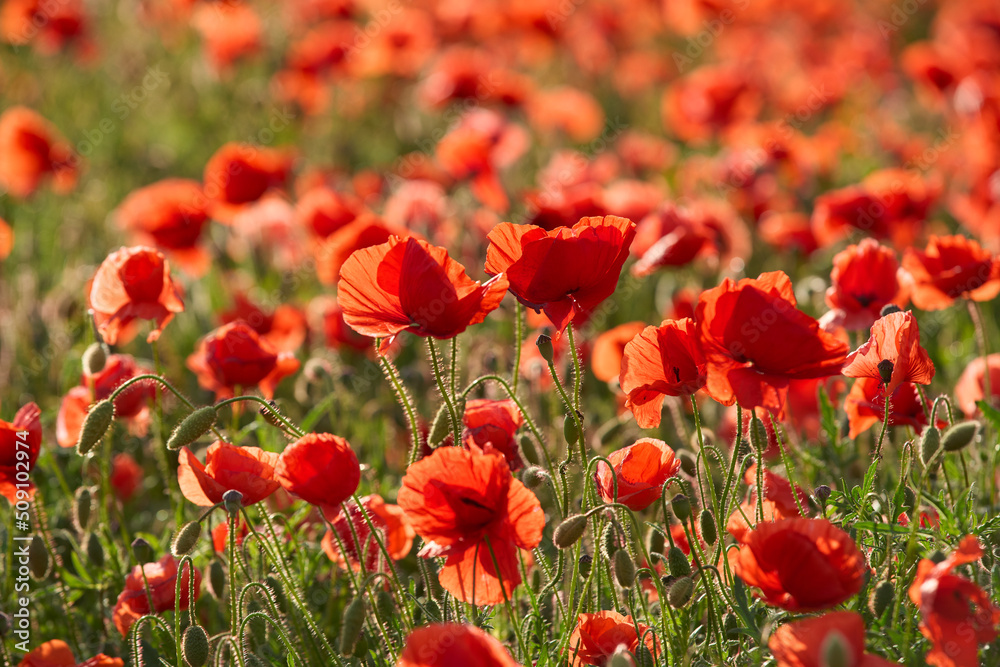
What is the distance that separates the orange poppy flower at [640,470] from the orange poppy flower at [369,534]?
43 centimetres

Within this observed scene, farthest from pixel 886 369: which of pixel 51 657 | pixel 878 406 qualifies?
pixel 51 657

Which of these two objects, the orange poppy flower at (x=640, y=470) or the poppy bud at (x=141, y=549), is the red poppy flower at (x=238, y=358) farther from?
the orange poppy flower at (x=640, y=470)

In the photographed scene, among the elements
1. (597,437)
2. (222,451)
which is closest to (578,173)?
(597,437)

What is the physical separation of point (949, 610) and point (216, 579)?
1348 millimetres

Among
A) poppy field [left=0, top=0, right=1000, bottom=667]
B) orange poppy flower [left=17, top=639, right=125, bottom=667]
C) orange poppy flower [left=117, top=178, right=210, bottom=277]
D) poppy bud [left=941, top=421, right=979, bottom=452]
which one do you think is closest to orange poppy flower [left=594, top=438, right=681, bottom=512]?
poppy field [left=0, top=0, right=1000, bottom=667]

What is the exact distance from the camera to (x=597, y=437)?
2.63 m

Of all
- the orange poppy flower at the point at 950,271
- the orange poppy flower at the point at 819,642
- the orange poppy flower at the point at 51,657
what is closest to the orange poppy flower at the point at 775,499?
the orange poppy flower at the point at 819,642

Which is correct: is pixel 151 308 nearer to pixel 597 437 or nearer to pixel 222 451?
pixel 222 451

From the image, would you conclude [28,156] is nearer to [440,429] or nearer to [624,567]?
[440,429]

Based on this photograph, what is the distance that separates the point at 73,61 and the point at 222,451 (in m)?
5.79

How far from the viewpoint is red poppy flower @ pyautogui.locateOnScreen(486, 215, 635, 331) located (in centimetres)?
174

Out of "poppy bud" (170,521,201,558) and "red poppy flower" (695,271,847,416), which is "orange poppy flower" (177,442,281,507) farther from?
"red poppy flower" (695,271,847,416)

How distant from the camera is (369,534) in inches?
79.6

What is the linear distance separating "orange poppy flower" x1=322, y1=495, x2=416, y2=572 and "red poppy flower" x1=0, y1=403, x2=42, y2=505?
594 millimetres
